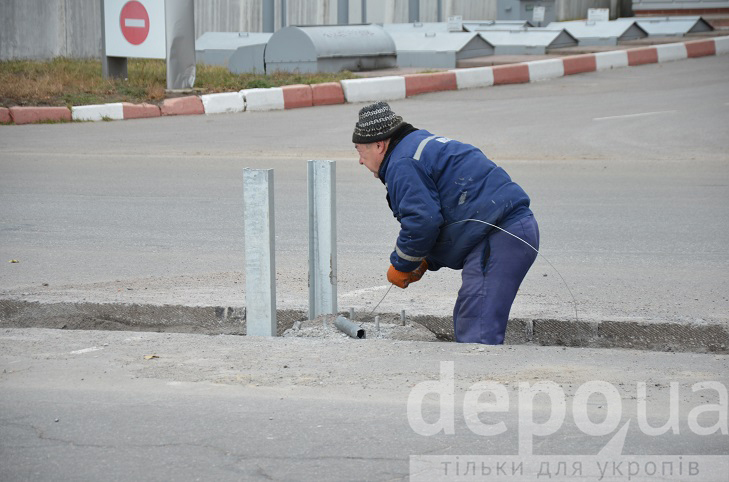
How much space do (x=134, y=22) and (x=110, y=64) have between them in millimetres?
1003

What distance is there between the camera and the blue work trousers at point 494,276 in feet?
15.1

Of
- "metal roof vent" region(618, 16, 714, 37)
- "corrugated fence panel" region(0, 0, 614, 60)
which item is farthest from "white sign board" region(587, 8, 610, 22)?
"corrugated fence panel" region(0, 0, 614, 60)

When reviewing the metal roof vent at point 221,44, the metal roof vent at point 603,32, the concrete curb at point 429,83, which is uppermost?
the metal roof vent at point 603,32

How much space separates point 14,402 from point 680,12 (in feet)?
97.3

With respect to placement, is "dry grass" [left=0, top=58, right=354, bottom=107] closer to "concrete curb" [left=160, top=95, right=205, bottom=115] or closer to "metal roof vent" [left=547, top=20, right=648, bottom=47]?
"concrete curb" [left=160, top=95, right=205, bottom=115]

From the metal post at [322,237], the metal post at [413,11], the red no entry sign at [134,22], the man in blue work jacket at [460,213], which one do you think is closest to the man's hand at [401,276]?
the man in blue work jacket at [460,213]

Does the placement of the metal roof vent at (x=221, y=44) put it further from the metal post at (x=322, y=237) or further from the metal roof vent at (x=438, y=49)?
the metal post at (x=322, y=237)

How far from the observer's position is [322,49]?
17.5 metres

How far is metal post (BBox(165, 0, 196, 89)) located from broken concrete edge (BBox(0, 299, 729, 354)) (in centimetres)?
1008

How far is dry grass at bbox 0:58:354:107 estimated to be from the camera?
14383mm

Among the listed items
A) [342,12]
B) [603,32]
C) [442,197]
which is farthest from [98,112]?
[603,32]

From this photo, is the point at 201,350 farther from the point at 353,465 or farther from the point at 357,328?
the point at 353,465

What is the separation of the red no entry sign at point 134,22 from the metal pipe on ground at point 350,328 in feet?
38.3

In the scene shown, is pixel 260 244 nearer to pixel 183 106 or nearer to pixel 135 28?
pixel 183 106
